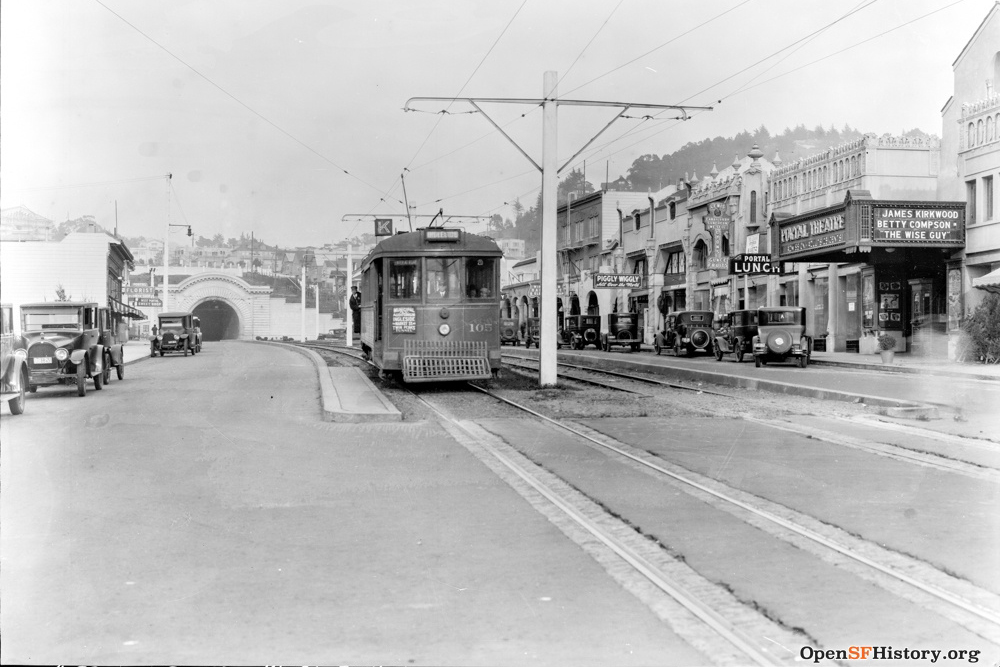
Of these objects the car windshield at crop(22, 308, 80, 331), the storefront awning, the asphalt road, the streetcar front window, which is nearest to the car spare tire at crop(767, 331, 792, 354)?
the storefront awning

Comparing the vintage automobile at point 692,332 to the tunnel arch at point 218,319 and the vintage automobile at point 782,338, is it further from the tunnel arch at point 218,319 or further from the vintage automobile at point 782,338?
the tunnel arch at point 218,319

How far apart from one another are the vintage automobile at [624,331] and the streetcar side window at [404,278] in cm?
2861

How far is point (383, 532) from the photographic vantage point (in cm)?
637

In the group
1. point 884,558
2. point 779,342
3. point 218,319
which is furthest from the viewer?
point 218,319

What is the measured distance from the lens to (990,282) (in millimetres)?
27359

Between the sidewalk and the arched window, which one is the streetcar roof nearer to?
the sidewalk

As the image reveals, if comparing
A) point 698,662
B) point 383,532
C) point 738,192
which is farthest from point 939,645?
point 738,192

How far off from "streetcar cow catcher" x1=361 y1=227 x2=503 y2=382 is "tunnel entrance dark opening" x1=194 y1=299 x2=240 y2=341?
73804 millimetres

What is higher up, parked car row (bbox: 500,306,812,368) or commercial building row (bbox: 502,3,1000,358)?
commercial building row (bbox: 502,3,1000,358)

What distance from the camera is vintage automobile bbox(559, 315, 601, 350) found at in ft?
169

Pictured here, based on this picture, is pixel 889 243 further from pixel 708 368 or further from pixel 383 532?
pixel 383 532

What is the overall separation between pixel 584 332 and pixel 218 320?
5650 cm

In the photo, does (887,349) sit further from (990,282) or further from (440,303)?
(440,303)

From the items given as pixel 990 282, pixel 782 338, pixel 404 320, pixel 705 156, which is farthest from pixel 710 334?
pixel 705 156
